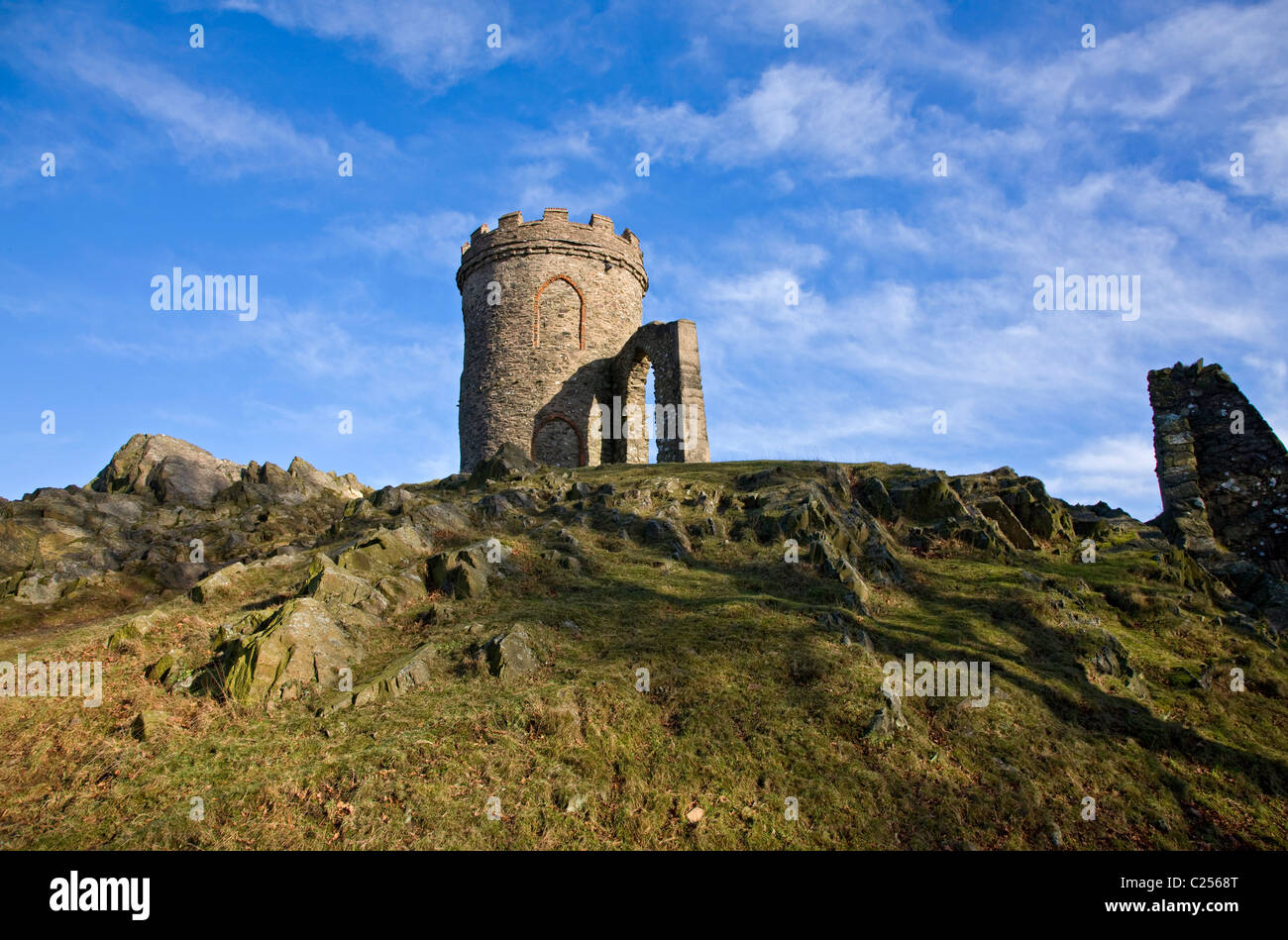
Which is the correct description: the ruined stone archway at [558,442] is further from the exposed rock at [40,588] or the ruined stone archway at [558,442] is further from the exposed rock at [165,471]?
the exposed rock at [40,588]

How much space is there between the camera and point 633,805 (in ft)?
25.2

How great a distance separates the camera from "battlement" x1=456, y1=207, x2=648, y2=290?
3027cm

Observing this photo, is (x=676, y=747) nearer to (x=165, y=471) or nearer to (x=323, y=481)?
(x=323, y=481)

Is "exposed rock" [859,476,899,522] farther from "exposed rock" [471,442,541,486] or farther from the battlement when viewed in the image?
the battlement

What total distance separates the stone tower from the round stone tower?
4cm

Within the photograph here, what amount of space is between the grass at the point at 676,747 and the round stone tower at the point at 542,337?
16944mm

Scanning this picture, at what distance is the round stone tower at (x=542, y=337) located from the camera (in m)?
29.5

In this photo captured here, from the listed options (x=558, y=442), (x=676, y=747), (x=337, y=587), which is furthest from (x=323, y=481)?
(x=676, y=747)

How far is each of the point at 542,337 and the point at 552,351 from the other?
71 cm

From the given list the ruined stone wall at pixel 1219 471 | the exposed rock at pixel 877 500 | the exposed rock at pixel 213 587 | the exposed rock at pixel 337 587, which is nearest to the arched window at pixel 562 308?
the exposed rock at pixel 877 500

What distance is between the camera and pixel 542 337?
29.9 meters

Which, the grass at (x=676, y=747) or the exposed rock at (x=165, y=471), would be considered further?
the exposed rock at (x=165, y=471)

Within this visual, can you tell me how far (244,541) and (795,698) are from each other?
1522 cm

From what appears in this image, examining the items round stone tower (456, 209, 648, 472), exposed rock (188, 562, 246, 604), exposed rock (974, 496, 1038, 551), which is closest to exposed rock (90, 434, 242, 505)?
round stone tower (456, 209, 648, 472)
